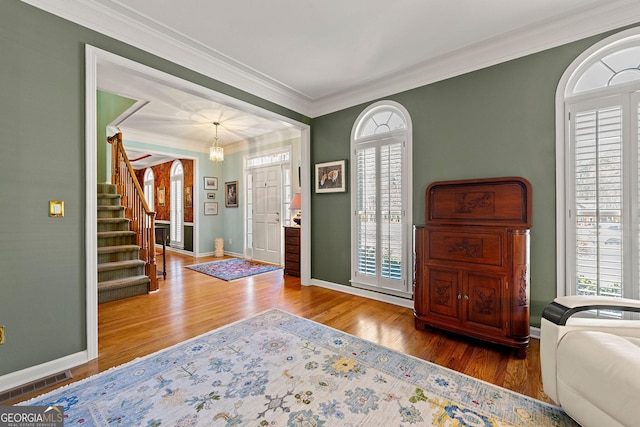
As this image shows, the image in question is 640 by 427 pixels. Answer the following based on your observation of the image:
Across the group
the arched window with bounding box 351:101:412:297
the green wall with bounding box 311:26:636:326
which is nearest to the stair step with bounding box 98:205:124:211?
the arched window with bounding box 351:101:412:297

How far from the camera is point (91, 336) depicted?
2189mm

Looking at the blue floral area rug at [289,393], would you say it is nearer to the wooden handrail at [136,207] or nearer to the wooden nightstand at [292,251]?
the wooden handrail at [136,207]

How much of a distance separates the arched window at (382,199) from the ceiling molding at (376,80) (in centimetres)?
37

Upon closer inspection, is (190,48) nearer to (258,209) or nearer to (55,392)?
(55,392)

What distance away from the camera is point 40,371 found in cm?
196

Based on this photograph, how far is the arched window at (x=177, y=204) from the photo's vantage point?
7.63 m

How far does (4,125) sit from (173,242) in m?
6.65

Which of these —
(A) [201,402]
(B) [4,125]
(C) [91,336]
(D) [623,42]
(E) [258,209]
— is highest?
(D) [623,42]

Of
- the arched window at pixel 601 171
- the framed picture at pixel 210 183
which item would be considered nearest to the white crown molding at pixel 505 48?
the arched window at pixel 601 171

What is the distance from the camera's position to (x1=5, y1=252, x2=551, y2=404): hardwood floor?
2084 mm

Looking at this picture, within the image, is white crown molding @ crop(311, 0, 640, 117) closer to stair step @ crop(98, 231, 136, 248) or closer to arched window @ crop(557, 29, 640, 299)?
arched window @ crop(557, 29, 640, 299)

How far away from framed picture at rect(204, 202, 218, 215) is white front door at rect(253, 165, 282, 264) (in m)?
1.39

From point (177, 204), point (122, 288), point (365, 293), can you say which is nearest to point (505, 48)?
point (365, 293)

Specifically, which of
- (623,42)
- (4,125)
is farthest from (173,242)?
(623,42)
